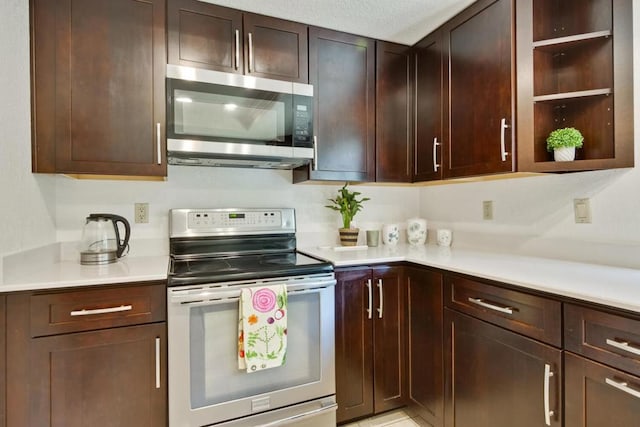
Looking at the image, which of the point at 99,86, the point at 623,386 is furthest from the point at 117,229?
the point at 623,386

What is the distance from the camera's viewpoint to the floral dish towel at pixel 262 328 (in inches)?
55.2

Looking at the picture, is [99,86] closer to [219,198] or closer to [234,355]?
[219,198]

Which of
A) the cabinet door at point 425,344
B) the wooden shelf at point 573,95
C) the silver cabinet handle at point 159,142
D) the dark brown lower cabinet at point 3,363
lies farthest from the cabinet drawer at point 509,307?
the dark brown lower cabinet at point 3,363

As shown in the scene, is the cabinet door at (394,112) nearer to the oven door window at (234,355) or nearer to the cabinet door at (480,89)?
the cabinet door at (480,89)

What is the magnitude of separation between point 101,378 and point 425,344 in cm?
145

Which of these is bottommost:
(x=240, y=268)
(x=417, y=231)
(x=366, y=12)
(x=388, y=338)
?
(x=388, y=338)

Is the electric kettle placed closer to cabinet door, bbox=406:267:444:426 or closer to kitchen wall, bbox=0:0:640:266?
kitchen wall, bbox=0:0:640:266

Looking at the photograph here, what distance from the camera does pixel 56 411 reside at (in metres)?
1.21

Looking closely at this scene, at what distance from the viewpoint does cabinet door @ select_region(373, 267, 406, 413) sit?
1.73 m

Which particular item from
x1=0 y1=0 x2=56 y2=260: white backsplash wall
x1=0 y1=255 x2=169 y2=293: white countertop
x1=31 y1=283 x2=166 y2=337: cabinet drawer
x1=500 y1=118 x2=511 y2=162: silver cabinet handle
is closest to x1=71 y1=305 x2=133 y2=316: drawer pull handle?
x1=31 y1=283 x2=166 y2=337: cabinet drawer

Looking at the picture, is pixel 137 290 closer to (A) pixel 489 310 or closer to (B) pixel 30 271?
(B) pixel 30 271

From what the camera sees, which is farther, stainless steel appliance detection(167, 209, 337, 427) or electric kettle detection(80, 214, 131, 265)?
electric kettle detection(80, 214, 131, 265)

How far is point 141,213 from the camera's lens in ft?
5.98

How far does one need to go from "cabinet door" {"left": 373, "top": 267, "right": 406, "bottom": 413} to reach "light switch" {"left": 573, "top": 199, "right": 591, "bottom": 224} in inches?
34.2
